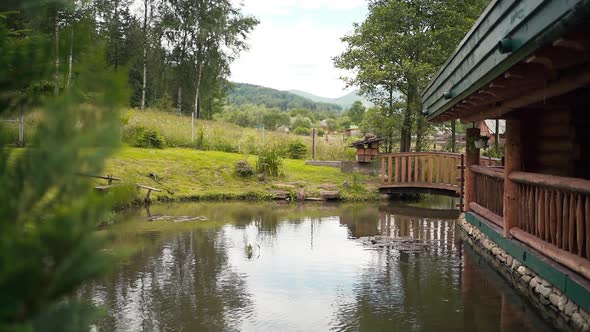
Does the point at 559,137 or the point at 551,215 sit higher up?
the point at 559,137

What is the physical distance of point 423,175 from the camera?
15.3 meters

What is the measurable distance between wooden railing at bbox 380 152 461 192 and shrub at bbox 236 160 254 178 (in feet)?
14.7

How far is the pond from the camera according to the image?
16.6 ft

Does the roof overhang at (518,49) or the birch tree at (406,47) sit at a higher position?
the birch tree at (406,47)

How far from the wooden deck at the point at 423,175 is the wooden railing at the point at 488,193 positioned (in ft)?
12.7

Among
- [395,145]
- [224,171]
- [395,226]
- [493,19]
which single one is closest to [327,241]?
[395,226]

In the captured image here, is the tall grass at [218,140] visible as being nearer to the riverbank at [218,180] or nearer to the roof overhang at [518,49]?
the riverbank at [218,180]

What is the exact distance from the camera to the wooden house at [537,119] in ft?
10.8

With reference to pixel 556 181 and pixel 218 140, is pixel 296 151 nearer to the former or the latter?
pixel 218 140

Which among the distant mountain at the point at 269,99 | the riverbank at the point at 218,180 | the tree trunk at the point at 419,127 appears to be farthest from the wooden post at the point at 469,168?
the distant mountain at the point at 269,99

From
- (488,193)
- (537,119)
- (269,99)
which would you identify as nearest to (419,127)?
(488,193)

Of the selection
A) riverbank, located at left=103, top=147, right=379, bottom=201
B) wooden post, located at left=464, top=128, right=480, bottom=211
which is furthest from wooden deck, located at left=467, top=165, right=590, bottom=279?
riverbank, located at left=103, top=147, right=379, bottom=201

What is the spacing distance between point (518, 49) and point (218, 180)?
13.7m

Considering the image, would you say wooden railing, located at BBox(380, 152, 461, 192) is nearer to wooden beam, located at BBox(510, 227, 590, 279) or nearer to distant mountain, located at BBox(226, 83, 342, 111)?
wooden beam, located at BBox(510, 227, 590, 279)
